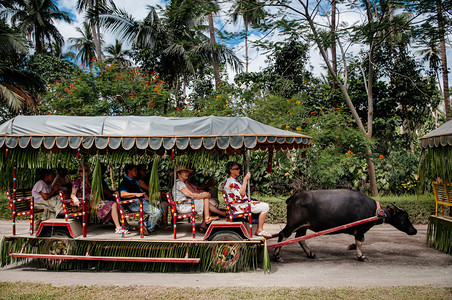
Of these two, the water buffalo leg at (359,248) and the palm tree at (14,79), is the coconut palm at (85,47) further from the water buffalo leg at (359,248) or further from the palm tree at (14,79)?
the water buffalo leg at (359,248)

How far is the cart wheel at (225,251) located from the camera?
5.57 meters

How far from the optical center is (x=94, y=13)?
14719 millimetres

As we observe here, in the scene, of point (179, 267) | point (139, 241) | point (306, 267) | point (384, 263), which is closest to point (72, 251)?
point (139, 241)

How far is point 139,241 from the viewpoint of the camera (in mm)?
5527

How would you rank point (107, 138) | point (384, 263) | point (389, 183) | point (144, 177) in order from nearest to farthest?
1. point (107, 138)
2. point (384, 263)
3. point (144, 177)
4. point (389, 183)

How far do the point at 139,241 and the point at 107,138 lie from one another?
1.78 m

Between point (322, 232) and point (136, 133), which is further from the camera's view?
point (322, 232)

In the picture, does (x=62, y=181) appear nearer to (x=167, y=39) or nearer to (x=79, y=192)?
(x=79, y=192)

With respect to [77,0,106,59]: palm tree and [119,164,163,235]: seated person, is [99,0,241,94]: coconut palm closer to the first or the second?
[77,0,106,59]: palm tree

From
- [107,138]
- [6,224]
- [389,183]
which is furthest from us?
[389,183]

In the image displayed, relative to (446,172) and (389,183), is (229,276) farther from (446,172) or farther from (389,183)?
(389,183)

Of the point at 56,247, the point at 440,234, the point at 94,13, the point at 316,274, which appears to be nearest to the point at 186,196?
the point at 56,247

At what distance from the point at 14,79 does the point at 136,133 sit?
1378cm

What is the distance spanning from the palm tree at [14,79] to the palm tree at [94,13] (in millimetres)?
3091
